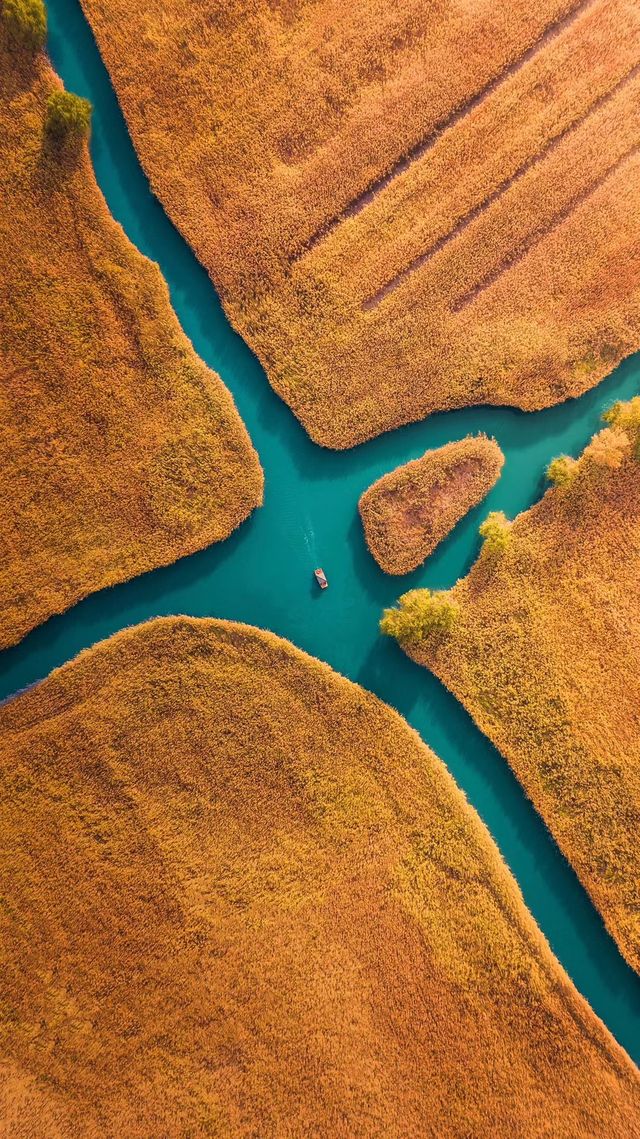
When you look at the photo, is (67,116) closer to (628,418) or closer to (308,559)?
(308,559)

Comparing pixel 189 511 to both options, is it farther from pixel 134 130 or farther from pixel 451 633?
pixel 134 130

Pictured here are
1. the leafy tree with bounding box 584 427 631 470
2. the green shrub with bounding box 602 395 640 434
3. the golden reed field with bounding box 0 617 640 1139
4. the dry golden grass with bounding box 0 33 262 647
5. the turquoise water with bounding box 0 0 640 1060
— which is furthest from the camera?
the green shrub with bounding box 602 395 640 434

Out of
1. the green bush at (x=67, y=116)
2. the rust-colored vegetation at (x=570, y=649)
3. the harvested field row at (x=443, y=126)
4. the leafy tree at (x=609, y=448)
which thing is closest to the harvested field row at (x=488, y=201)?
the harvested field row at (x=443, y=126)

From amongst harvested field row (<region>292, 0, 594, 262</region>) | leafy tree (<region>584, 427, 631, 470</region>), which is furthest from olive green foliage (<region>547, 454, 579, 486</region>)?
harvested field row (<region>292, 0, 594, 262</region>)

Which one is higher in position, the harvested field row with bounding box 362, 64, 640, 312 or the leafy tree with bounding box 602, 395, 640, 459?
the harvested field row with bounding box 362, 64, 640, 312

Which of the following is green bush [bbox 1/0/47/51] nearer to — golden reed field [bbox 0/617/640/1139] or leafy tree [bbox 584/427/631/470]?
golden reed field [bbox 0/617/640/1139]

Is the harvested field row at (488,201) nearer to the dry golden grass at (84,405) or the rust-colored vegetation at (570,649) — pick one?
the dry golden grass at (84,405)

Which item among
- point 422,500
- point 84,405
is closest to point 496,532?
point 422,500
